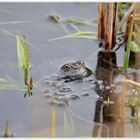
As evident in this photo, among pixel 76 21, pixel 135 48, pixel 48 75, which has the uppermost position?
pixel 76 21

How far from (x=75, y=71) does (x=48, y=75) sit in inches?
4.5

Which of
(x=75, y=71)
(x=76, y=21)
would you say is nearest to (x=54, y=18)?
(x=76, y=21)

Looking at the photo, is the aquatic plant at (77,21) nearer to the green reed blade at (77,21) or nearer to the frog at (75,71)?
the green reed blade at (77,21)

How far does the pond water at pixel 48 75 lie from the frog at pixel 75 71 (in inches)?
1.4

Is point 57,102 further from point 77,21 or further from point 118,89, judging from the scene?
point 77,21

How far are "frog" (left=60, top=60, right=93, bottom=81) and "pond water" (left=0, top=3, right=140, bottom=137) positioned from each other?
4cm

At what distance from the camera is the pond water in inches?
62.7

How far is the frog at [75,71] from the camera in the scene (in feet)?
6.20

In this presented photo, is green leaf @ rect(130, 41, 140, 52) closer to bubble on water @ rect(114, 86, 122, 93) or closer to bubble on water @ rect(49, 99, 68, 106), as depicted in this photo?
bubble on water @ rect(114, 86, 122, 93)

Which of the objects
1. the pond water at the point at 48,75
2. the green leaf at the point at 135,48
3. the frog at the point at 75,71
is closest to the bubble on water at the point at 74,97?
the pond water at the point at 48,75

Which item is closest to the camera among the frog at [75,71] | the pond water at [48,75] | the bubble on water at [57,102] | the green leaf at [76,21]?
the pond water at [48,75]

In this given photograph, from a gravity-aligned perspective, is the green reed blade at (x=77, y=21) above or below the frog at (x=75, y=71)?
above

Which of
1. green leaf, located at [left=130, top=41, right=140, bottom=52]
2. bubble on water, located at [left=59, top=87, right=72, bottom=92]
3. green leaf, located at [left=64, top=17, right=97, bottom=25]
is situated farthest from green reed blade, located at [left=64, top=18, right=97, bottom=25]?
bubble on water, located at [left=59, top=87, right=72, bottom=92]

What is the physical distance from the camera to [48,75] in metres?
1.88
